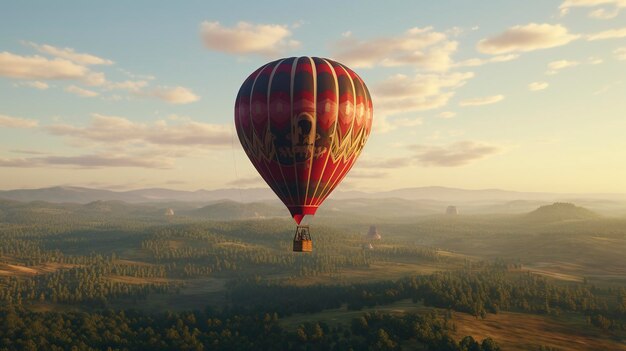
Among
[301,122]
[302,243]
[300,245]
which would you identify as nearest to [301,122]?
[301,122]

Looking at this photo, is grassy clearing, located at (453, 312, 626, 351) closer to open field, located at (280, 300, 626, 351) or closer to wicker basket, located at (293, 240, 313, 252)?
open field, located at (280, 300, 626, 351)

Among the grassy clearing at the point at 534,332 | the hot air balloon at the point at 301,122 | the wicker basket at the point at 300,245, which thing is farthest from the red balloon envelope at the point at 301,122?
the grassy clearing at the point at 534,332

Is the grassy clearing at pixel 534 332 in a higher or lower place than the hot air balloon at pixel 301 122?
lower

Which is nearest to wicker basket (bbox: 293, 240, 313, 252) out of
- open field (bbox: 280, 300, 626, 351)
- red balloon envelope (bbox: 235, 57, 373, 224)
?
red balloon envelope (bbox: 235, 57, 373, 224)

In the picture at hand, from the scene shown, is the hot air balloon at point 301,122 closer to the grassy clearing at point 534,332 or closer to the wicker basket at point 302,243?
the wicker basket at point 302,243

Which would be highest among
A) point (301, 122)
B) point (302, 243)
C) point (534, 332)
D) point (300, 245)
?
point (301, 122)

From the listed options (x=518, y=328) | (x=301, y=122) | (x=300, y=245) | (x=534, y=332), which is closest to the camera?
(x=300, y=245)

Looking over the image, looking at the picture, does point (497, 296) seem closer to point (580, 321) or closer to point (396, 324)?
point (580, 321)

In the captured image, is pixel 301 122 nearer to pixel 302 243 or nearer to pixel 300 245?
pixel 302 243
